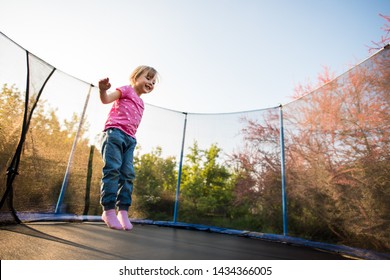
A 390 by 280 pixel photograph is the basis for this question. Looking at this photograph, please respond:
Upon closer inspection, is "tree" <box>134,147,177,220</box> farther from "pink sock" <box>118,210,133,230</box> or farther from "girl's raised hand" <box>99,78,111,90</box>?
"girl's raised hand" <box>99,78,111,90</box>

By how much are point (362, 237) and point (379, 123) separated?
0.92 metres

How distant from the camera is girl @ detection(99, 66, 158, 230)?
3.13 feet

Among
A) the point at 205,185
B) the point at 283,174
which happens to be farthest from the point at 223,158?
the point at 283,174

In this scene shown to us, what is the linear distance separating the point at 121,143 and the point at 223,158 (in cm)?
208

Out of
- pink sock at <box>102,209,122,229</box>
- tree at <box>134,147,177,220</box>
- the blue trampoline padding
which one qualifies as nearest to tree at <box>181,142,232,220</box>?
tree at <box>134,147,177,220</box>

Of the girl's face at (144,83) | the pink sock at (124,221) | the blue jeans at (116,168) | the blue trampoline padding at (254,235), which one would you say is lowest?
the blue trampoline padding at (254,235)

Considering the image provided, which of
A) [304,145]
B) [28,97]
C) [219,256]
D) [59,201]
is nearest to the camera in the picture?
[219,256]

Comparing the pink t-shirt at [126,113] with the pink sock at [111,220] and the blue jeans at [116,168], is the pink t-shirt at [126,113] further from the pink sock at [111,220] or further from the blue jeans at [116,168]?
the pink sock at [111,220]

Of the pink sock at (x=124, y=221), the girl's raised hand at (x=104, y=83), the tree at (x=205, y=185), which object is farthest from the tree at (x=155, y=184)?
the girl's raised hand at (x=104, y=83)

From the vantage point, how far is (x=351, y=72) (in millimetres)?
1852

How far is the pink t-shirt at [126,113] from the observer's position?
1.09m

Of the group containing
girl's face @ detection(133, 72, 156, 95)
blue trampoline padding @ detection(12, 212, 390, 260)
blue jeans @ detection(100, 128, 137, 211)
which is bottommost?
blue trampoline padding @ detection(12, 212, 390, 260)
